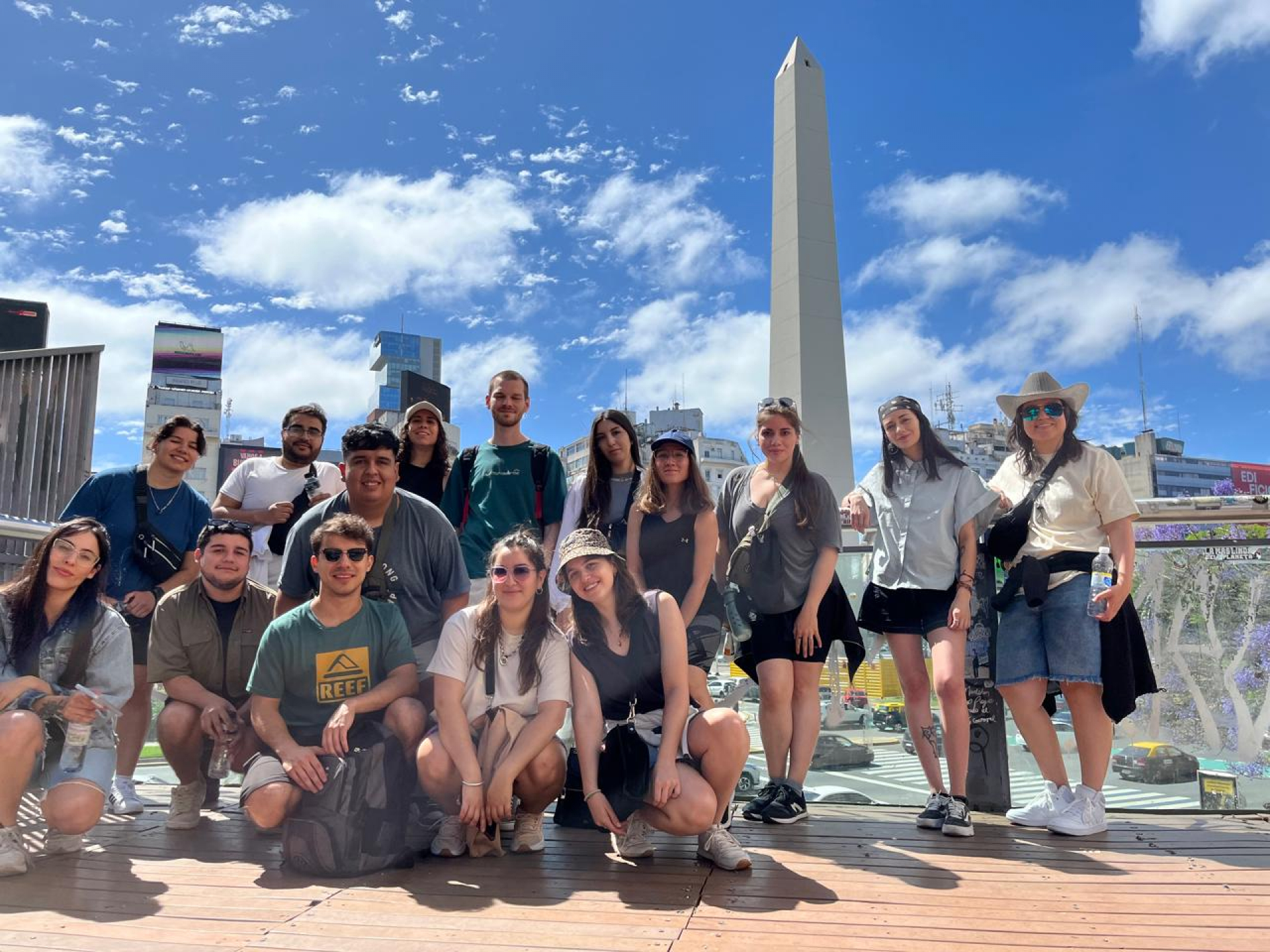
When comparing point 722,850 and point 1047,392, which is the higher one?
point 1047,392

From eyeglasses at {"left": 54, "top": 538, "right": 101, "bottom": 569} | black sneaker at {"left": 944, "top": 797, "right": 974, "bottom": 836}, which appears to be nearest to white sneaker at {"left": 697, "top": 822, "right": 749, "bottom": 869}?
black sneaker at {"left": 944, "top": 797, "right": 974, "bottom": 836}

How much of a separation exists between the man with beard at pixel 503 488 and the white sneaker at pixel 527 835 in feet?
3.66

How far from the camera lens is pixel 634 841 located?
2.89 metres

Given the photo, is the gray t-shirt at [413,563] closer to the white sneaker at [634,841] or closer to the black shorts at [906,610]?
the white sneaker at [634,841]

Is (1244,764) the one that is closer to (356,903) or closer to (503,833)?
(503,833)

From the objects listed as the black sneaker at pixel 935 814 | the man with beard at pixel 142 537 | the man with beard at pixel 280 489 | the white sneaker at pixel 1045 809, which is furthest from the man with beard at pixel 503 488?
the white sneaker at pixel 1045 809

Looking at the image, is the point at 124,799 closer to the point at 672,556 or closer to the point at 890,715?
the point at 672,556

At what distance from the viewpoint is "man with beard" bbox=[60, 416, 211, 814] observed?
3.76m

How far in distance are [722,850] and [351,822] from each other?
3.64 feet

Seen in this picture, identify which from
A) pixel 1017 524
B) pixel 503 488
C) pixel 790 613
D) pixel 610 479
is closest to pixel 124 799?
pixel 503 488

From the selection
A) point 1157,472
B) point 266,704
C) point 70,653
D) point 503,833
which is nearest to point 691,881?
point 503,833

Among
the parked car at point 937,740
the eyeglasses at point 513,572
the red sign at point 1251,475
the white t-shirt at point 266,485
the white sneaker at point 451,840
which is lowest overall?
the white sneaker at point 451,840

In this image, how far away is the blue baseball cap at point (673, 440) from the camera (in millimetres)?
3492

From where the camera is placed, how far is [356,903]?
2.46 metres
